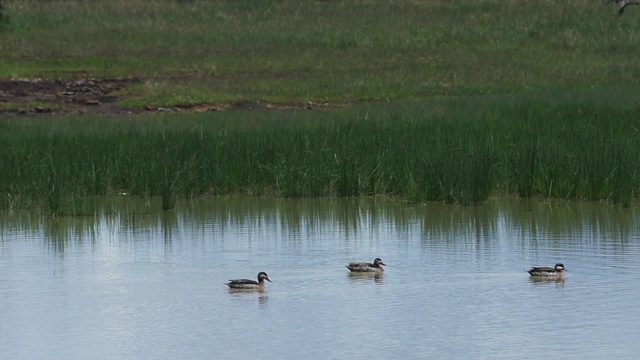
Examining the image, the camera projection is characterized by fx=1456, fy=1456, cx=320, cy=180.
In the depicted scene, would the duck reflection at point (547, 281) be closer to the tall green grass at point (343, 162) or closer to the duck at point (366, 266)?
the duck at point (366, 266)

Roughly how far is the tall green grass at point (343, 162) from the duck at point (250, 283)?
4800mm

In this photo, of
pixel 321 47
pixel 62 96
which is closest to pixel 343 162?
pixel 62 96

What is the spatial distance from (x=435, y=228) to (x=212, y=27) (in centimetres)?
2566

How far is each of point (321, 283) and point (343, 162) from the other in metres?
5.23

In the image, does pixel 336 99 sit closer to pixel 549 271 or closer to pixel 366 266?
pixel 366 266

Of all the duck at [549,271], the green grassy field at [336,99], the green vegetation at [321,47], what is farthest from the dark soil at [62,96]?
the duck at [549,271]

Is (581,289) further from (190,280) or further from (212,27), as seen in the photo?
(212,27)

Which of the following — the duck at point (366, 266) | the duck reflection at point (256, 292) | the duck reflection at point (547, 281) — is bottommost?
the duck reflection at point (256, 292)

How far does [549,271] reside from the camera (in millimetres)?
12984

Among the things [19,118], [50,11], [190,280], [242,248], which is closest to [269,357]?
[190,280]

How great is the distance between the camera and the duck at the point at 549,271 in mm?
12977

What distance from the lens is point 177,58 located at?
119 feet

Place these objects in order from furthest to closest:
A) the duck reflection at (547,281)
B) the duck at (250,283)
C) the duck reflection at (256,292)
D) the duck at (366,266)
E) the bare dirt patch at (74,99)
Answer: the bare dirt patch at (74,99), the duck at (366,266), the duck reflection at (547,281), the duck at (250,283), the duck reflection at (256,292)

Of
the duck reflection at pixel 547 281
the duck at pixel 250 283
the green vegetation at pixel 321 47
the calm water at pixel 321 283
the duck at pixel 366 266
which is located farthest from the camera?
the green vegetation at pixel 321 47
